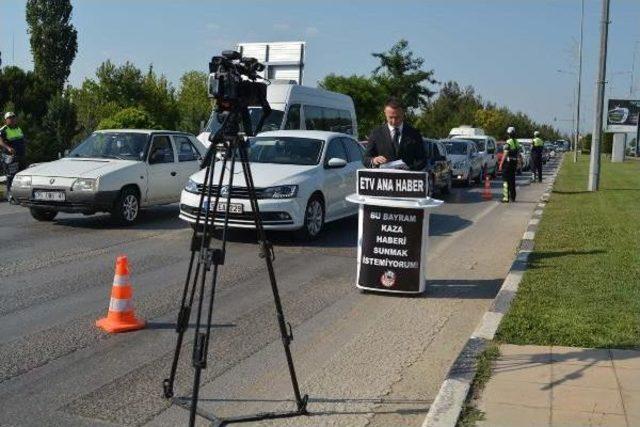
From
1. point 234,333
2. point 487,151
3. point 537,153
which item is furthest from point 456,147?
point 234,333

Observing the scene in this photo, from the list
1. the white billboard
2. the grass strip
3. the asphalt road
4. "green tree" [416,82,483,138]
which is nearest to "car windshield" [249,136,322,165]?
the asphalt road

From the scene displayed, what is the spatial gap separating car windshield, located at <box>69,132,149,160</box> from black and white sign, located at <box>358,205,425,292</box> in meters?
6.42

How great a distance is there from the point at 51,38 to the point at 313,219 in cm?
5055

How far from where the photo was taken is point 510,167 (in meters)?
19.1

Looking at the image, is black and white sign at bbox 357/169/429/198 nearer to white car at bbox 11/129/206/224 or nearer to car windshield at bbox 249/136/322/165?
car windshield at bbox 249/136/322/165

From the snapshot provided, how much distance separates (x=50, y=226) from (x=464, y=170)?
16.3 meters

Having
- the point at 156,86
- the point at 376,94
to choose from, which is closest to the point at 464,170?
the point at 156,86

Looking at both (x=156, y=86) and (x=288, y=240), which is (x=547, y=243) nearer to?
(x=288, y=240)

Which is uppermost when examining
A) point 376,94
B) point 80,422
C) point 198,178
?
point 376,94

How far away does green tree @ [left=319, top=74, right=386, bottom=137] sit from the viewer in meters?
59.5

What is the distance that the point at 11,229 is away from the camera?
11961 mm

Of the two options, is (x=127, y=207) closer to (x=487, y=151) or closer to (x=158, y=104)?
(x=487, y=151)

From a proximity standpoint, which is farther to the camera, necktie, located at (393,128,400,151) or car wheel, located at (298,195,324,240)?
car wheel, located at (298,195,324,240)

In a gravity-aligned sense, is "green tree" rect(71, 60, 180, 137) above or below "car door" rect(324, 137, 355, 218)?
above
